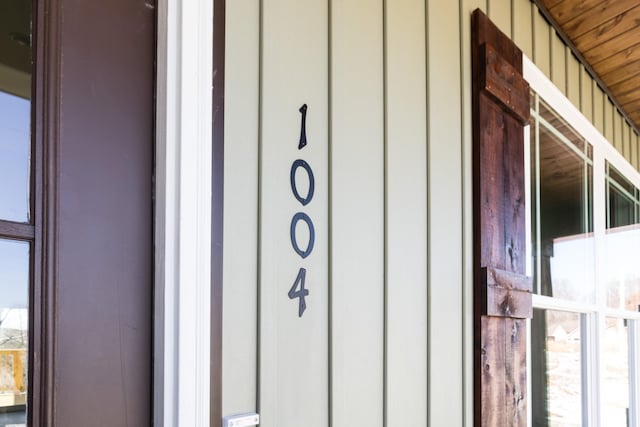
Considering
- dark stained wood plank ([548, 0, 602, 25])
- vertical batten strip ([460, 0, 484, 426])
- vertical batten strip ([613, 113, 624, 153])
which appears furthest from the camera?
vertical batten strip ([613, 113, 624, 153])

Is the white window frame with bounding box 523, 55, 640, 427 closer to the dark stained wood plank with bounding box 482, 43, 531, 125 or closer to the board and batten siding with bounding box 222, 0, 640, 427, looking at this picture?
the dark stained wood plank with bounding box 482, 43, 531, 125

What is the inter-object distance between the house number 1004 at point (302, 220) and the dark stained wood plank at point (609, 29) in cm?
206

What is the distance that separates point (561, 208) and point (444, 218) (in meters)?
1.17

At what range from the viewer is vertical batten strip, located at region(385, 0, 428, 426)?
131cm

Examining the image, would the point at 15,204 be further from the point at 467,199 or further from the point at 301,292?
the point at 467,199

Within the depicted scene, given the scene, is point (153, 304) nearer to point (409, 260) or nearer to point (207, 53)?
point (207, 53)

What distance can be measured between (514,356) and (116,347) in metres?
1.43

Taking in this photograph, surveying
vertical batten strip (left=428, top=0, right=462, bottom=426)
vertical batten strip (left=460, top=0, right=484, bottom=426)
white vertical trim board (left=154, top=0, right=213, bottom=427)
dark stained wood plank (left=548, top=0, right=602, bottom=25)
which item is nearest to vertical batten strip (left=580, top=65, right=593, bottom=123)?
dark stained wood plank (left=548, top=0, right=602, bottom=25)

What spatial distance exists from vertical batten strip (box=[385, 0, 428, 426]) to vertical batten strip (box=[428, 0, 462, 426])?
4 centimetres

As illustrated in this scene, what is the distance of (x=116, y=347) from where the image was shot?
0.77m

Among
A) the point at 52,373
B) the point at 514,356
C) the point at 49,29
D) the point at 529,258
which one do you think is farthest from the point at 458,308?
the point at 49,29

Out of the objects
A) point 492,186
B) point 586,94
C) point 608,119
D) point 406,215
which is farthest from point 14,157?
point 608,119

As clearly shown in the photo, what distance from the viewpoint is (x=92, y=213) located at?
755 mm

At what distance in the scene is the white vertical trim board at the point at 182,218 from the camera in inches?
31.2
